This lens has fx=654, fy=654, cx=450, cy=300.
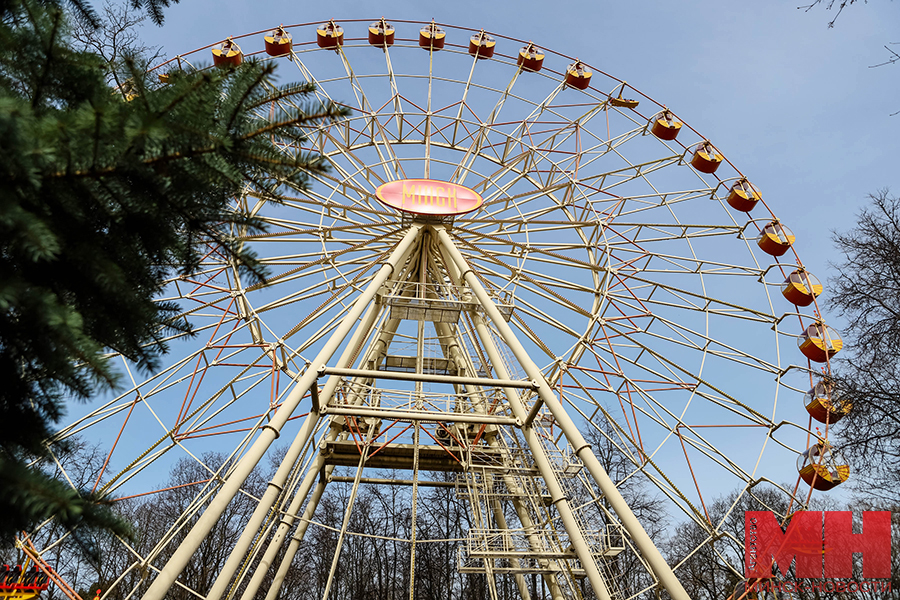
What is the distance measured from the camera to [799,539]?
13875 millimetres

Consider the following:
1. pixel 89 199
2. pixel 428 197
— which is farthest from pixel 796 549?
pixel 89 199

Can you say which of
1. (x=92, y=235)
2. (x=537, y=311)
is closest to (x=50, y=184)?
(x=92, y=235)

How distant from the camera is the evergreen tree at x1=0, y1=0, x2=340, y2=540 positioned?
2369mm

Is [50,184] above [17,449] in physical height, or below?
above

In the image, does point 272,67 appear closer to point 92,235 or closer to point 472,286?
point 92,235

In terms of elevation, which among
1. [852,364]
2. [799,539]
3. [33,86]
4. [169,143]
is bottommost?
[169,143]

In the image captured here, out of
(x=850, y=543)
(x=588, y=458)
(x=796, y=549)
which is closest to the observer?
(x=588, y=458)

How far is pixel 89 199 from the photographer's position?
2.69 m

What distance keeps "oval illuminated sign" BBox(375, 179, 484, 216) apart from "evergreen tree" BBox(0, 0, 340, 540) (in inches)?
448

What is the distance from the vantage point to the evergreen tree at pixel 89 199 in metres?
2.37

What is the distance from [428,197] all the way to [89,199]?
488 inches

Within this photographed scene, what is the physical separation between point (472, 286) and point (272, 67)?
10092 mm

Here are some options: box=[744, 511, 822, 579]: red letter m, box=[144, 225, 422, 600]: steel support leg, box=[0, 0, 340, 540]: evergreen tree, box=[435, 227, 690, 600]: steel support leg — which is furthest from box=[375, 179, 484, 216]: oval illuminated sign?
box=[0, 0, 340, 540]: evergreen tree

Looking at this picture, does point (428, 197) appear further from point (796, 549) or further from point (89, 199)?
point (89, 199)
